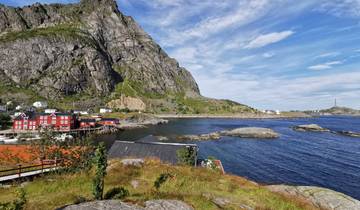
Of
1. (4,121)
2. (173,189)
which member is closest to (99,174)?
(173,189)

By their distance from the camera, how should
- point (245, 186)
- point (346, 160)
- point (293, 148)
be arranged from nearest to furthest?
1. point (245, 186)
2. point (346, 160)
3. point (293, 148)

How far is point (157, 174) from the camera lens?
1016 inches

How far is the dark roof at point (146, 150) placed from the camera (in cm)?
5047

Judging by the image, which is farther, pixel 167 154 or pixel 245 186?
pixel 167 154

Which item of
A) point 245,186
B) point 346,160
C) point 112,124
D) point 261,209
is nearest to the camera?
point 261,209

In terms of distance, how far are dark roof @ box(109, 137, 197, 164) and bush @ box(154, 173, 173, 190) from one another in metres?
24.9

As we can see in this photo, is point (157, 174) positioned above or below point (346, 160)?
above

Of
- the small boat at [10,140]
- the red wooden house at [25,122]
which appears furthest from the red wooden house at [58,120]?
the small boat at [10,140]

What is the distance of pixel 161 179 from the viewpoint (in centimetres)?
2355

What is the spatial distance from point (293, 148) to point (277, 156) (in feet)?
69.1

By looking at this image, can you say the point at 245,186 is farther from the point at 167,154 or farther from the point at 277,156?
the point at 277,156

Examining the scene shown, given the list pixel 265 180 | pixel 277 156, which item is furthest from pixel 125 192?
pixel 277 156

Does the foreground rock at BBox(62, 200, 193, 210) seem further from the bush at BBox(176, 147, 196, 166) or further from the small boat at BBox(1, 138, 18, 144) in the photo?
the small boat at BBox(1, 138, 18, 144)

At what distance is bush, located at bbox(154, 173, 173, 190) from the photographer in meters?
22.6
